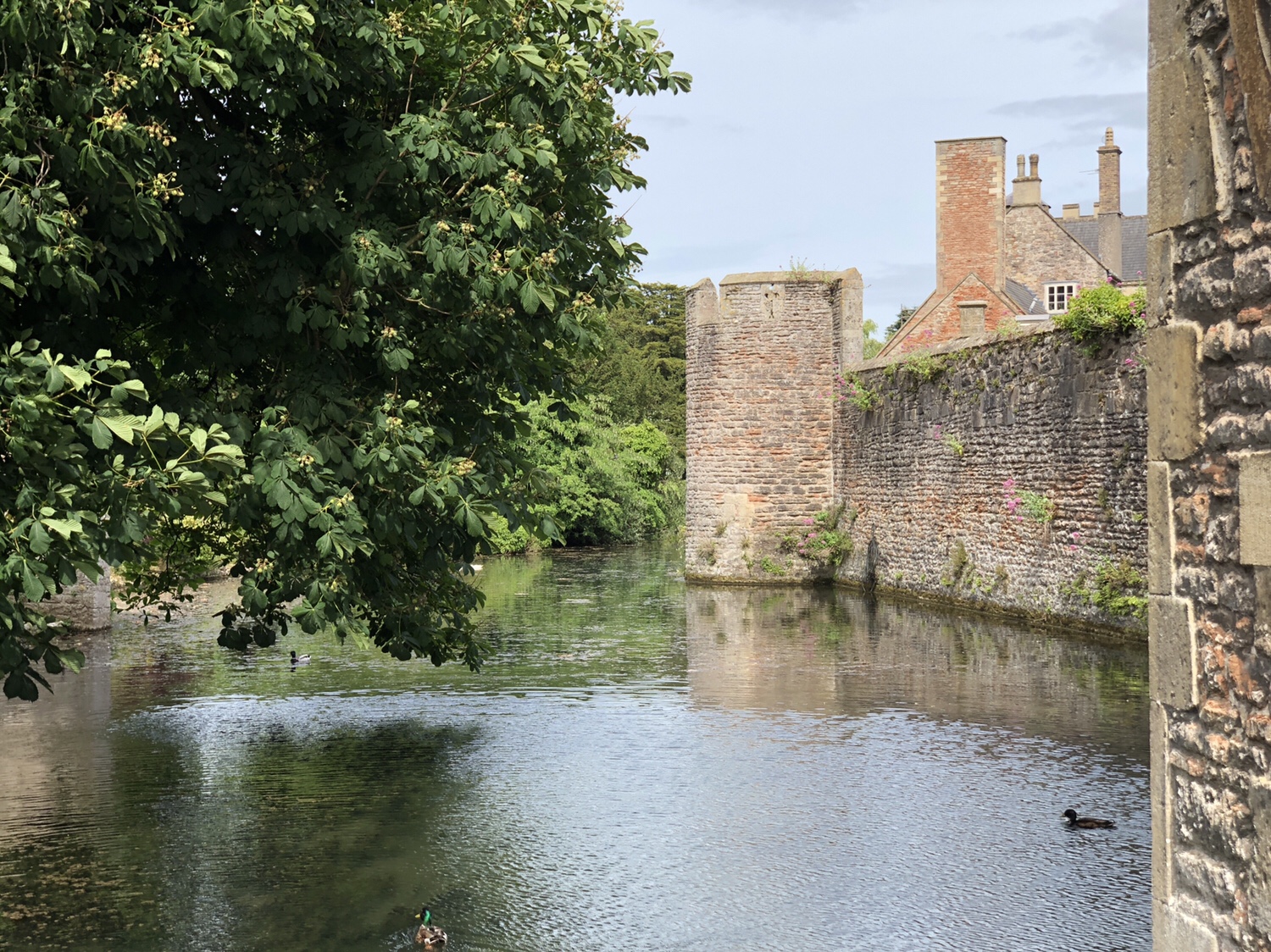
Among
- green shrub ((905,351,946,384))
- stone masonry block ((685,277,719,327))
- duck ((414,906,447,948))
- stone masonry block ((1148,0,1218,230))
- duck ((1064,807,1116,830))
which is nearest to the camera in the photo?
stone masonry block ((1148,0,1218,230))

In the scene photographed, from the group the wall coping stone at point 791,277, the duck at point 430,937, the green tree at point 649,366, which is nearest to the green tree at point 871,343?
the green tree at point 649,366

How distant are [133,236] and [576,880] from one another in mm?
4172

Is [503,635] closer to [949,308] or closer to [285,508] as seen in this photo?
[285,508]

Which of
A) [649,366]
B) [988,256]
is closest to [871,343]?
[649,366]

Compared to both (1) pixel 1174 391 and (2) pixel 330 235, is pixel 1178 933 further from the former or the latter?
(2) pixel 330 235

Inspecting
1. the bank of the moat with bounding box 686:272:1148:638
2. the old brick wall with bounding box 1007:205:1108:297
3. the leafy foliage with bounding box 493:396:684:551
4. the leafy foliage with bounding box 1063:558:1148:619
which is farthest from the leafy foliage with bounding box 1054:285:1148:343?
the old brick wall with bounding box 1007:205:1108:297

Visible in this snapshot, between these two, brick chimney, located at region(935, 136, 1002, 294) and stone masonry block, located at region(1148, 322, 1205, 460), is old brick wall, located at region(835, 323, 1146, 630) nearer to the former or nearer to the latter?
brick chimney, located at region(935, 136, 1002, 294)

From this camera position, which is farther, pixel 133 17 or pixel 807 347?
pixel 807 347

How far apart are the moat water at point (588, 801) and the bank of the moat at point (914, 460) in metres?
1.76

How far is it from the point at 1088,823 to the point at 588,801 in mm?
3260

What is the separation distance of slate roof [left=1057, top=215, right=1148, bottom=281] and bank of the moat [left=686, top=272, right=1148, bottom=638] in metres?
18.6

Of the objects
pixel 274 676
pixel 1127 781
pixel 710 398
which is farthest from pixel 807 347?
pixel 1127 781

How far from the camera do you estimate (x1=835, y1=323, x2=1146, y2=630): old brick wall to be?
1650cm

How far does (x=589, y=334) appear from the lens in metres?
8.19
